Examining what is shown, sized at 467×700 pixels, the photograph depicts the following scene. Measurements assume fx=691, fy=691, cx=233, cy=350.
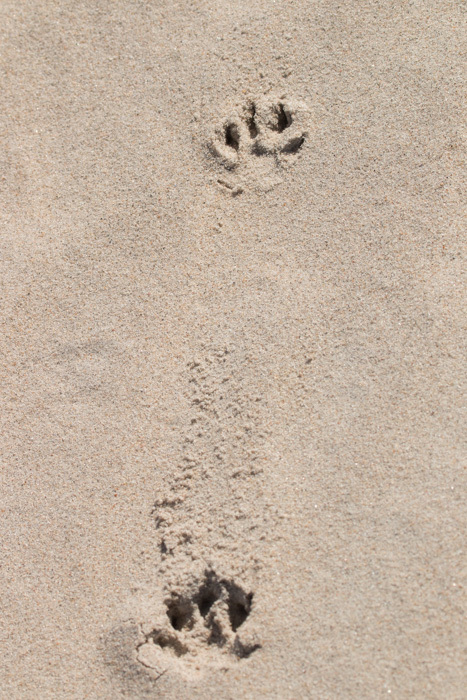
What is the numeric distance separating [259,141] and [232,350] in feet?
2.45

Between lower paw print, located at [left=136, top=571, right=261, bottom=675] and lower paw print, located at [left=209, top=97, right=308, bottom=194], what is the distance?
1.27 m

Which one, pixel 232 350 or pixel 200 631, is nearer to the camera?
pixel 200 631

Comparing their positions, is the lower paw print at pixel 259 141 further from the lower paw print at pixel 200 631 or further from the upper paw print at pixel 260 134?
the lower paw print at pixel 200 631

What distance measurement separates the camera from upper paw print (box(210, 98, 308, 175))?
2326 mm

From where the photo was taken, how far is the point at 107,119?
2.54 metres

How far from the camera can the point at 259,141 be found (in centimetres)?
233

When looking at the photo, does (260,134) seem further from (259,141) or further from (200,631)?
(200,631)

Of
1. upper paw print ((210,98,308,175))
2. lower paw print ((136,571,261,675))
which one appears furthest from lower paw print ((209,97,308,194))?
lower paw print ((136,571,261,675))

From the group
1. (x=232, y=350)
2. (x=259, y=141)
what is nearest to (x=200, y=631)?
(x=232, y=350)

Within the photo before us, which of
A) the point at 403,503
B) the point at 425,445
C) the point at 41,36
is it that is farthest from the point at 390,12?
the point at 403,503

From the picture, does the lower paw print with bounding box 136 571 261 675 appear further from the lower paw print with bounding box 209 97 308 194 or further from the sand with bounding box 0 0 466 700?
the lower paw print with bounding box 209 97 308 194

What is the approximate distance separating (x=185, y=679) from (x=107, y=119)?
1890mm

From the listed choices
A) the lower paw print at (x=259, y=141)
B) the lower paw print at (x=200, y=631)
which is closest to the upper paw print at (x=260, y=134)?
the lower paw print at (x=259, y=141)

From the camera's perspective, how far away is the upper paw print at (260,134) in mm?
2326
